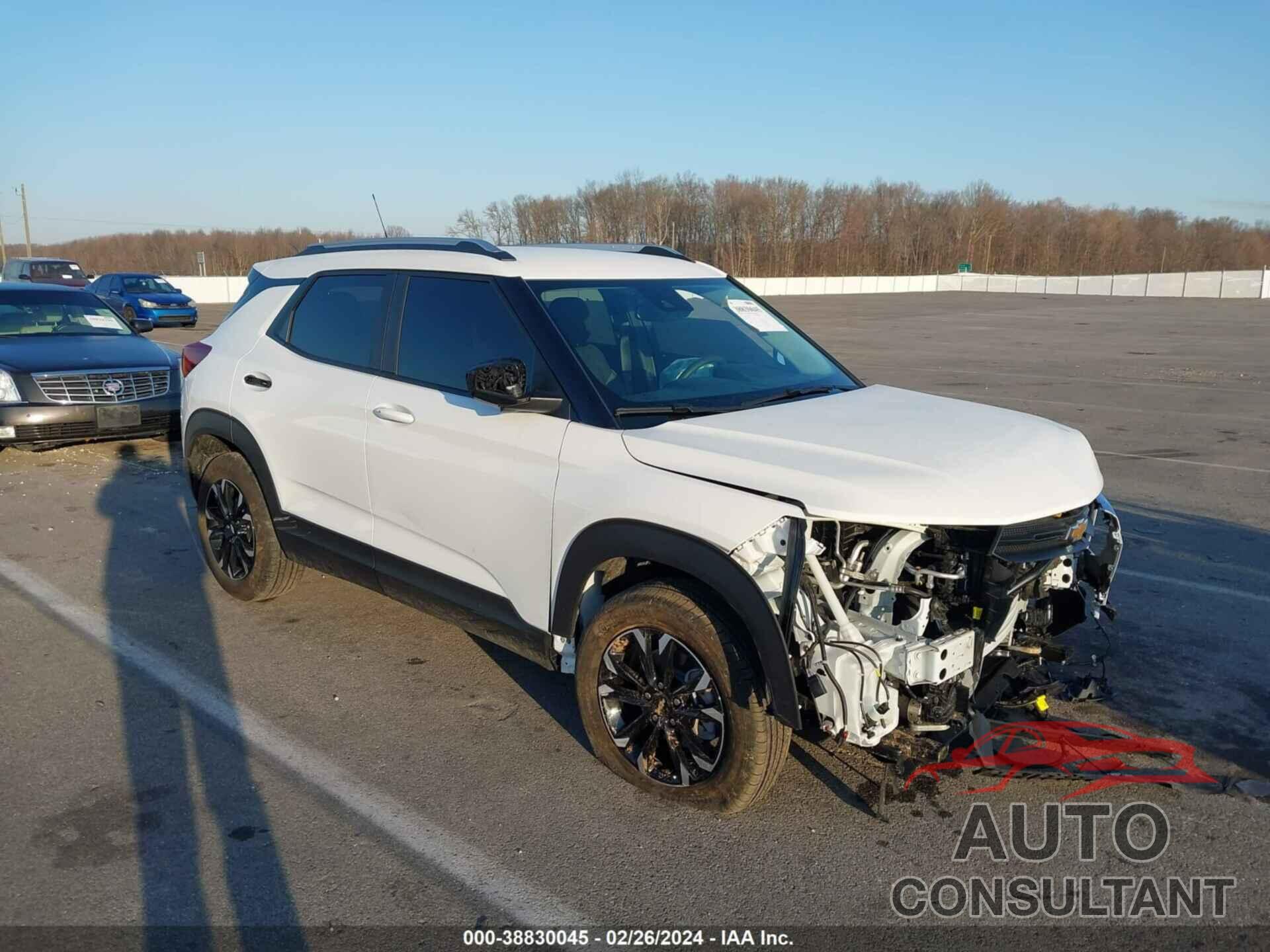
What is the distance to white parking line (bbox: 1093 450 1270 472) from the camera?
9.38m

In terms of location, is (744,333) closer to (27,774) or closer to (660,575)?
(660,575)

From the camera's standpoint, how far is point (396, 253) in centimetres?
486

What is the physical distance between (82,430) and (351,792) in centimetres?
713

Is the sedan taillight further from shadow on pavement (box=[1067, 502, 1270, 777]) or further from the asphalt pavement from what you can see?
shadow on pavement (box=[1067, 502, 1270, 777])

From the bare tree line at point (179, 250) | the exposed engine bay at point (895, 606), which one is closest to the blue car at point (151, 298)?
the exposed engine bay at point (895, 606)

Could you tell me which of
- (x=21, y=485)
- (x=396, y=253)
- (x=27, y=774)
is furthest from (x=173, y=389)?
(x=27, y=774)

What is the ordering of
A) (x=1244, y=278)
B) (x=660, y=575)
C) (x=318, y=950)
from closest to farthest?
(x=318, y=950) → (x=660, y=575) → (x=1244, y=278)

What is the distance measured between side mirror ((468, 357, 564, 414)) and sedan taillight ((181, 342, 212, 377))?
2717 mm

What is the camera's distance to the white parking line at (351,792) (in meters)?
3.16

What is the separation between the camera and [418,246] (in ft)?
15.9

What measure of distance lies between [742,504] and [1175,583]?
4017 millimetres

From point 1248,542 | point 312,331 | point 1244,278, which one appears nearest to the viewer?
point 312,331

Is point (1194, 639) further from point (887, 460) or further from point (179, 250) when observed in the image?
point (179, 250)

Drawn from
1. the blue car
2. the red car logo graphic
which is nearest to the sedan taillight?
the red car logo graphic
